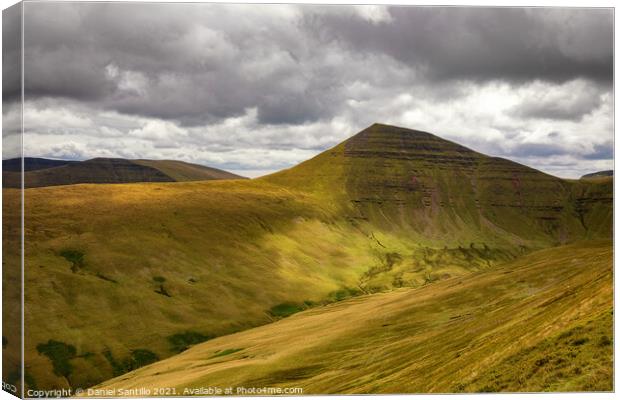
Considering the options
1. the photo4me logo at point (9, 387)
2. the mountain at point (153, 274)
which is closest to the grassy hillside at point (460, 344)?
the mountain at point (153, 274)

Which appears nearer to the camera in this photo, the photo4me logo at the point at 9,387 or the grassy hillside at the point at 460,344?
the grassy hillside at the point at 460,344

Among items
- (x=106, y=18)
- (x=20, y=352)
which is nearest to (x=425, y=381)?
(x=20, y=352)

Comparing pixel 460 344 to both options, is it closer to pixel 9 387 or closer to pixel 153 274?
pixel 9 387

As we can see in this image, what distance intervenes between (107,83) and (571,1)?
136 ft

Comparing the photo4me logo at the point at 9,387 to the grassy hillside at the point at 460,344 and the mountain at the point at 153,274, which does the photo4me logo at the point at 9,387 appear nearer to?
the mountain at the point at 153,274

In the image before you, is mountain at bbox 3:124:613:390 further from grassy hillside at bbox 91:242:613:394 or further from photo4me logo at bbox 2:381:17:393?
grassy hillside at bbox 91:242:613:394

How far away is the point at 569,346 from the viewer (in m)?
31.3

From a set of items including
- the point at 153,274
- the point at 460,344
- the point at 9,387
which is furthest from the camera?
the point at 153,274

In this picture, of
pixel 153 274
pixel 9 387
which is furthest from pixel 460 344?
pixel 153 274

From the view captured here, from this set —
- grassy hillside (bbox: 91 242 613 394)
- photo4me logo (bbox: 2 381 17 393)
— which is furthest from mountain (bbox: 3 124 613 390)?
grassy hillside (bbox: 91 242 613 394)

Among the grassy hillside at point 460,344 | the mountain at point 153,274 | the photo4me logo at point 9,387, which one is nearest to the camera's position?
the grassy hillside at point 460,344

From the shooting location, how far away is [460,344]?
43.5 m

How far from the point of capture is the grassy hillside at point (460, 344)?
31.9m

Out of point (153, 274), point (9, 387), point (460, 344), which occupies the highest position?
point (460, 344)
